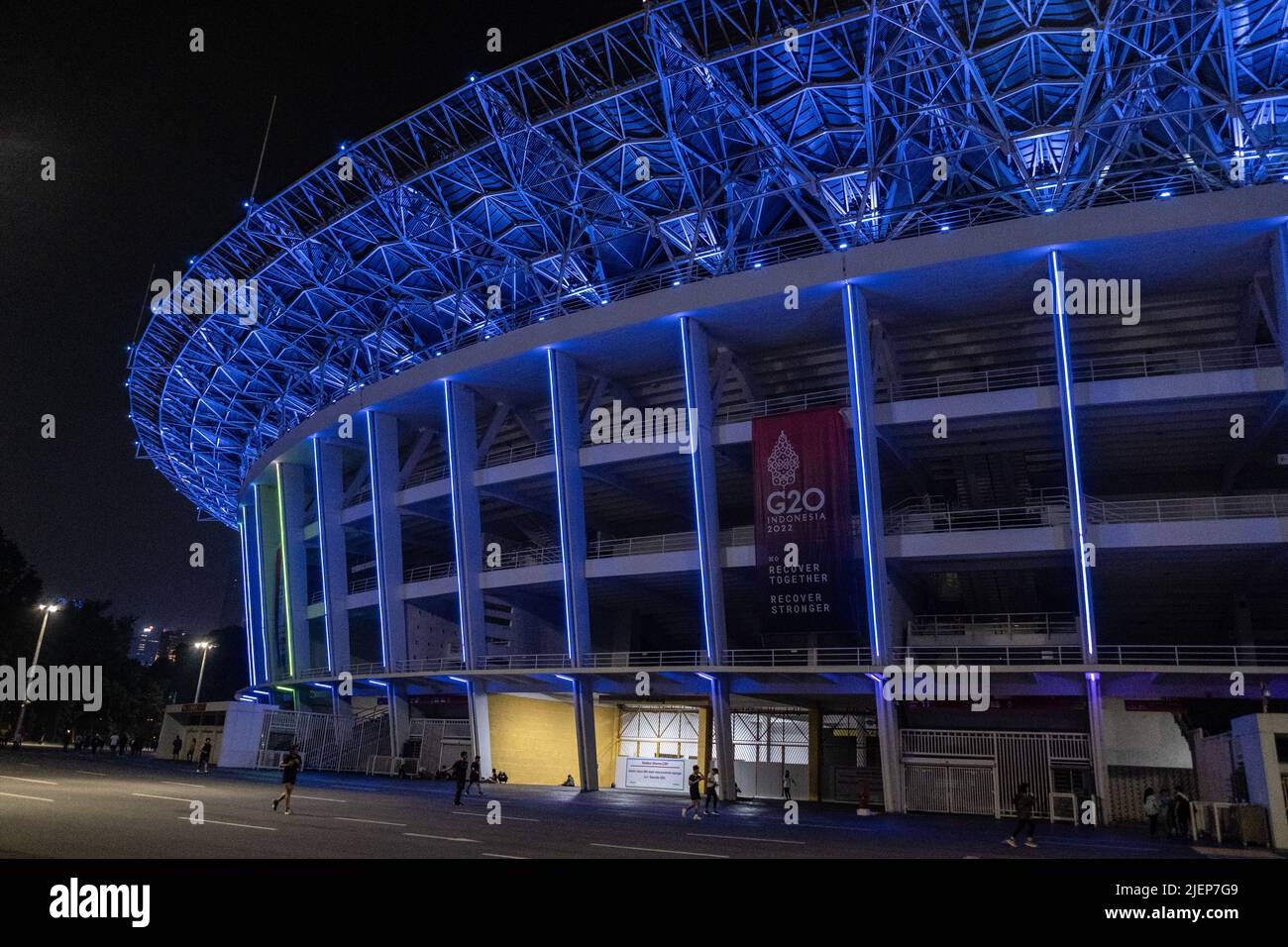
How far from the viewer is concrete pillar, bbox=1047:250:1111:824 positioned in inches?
1046

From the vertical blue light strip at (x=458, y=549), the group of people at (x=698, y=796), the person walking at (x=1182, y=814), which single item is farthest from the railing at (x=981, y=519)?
the vertical blue light strip at (x=458, y=549)

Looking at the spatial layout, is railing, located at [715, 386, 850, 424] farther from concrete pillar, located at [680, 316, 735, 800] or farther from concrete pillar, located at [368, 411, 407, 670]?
concrete pillar, located at [368, 411, 407, 670]

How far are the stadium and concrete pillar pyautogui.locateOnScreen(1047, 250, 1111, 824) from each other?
12cm

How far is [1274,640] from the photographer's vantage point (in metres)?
34.3

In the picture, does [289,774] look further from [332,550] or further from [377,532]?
[332,550]

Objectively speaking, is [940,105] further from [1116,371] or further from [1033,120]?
[1116,371]

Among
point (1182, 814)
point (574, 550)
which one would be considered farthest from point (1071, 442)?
point (574, 550)

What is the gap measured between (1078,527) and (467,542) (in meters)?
21.9

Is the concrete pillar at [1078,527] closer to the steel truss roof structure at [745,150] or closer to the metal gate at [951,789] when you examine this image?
the metal gate at [951,789]

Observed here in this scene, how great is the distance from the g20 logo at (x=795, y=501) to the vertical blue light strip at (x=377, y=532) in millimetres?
18485

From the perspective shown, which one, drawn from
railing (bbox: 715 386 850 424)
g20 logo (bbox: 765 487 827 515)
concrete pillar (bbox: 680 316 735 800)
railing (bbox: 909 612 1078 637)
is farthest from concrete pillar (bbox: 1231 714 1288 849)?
railing (bbox: 715 386 850 424)

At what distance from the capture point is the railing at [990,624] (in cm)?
3469

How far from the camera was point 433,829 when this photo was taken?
17516 mm
